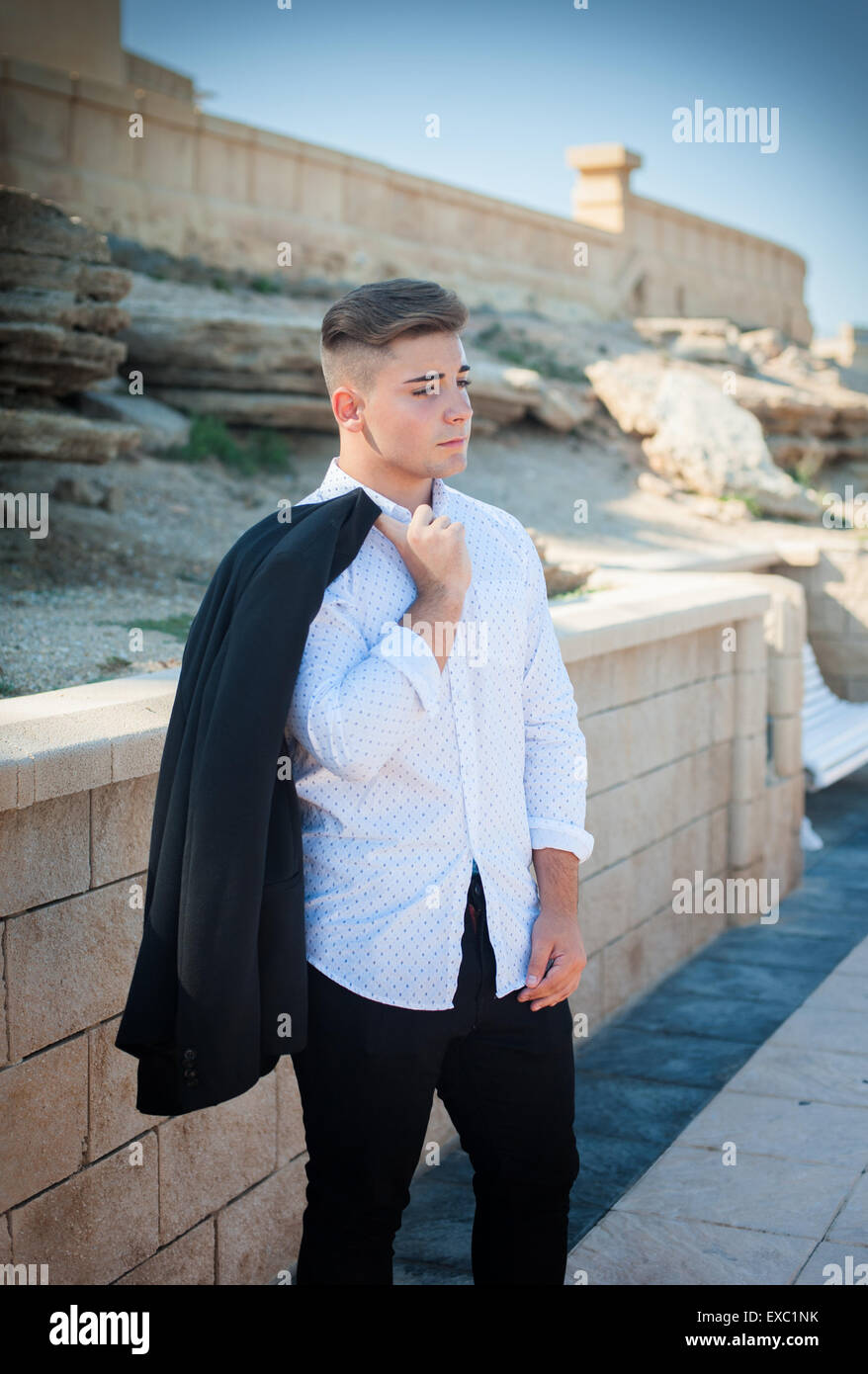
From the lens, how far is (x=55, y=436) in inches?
271

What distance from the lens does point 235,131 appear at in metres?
18.1

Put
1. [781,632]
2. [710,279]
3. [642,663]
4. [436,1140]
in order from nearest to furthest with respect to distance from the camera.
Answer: [436,1140]
[642,663]
[781,632]
[710,279]

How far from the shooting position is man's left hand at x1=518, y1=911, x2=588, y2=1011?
2273mm

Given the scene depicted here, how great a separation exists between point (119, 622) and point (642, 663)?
2188mm


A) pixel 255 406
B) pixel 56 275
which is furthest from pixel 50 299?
pixel 255 406

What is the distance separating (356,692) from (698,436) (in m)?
14.7

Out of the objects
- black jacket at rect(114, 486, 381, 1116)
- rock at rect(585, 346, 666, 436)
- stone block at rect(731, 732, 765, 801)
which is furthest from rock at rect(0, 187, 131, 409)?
rock at rect(585, 346, 666, 436)

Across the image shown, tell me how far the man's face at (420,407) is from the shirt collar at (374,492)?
0.22 feet

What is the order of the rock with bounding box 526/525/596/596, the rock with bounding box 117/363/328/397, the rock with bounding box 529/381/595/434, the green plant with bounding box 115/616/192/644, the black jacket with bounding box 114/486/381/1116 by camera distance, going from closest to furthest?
the black jacket with bounding box 114/486/381/1116, the green plant with bounding box 115/616/192/644, the rock with bounding box 526/525/596/596, the rock with bounding box 117/363/328/397, the rock with bounding box 529/381/595/434

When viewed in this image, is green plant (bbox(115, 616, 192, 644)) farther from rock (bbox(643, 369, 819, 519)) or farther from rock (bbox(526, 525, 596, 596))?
rock (bbox(643, 369, 819, 519))

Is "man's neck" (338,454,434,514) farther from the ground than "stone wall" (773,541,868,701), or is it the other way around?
"man's neck" (338,454,434,514)
